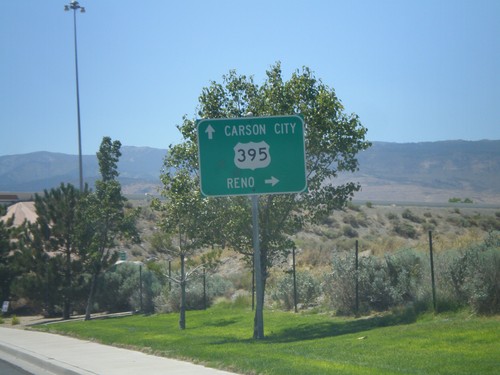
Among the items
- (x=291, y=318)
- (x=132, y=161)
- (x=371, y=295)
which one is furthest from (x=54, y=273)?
(x=132, y=161)

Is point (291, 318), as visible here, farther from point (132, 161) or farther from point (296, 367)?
point (132, 161)

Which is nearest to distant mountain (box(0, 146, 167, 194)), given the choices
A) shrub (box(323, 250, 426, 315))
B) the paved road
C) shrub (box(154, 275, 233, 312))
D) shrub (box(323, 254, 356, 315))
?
shrub (box(154, 275, 233, 312))

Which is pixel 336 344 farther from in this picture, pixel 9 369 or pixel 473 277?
pixel 9 369

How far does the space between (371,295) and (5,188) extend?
114136 millimetres

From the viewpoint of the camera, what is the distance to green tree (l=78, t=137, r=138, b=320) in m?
30.3

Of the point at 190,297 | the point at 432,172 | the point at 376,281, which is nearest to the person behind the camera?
the point at 376,281

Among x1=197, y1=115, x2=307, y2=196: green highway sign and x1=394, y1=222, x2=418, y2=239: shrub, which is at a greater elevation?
x1=197, y1=115, x2=307, y2=196: green highway sign

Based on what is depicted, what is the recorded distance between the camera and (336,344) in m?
14.5

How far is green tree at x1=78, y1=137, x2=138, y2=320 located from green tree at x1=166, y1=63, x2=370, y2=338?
10535 mm

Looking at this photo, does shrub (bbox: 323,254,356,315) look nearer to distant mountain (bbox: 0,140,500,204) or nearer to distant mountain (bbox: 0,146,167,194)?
distant mountain (bbox: 0,140,500,204)

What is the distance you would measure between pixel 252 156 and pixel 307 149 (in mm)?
4954

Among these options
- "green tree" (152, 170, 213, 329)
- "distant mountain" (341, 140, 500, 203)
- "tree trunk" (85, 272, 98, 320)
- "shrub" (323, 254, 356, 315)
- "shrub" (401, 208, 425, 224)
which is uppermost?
"distant mountain" (341, 140, 500, 203)

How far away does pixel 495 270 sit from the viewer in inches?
655

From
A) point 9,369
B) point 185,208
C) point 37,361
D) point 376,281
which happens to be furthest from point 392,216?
point 9,369
